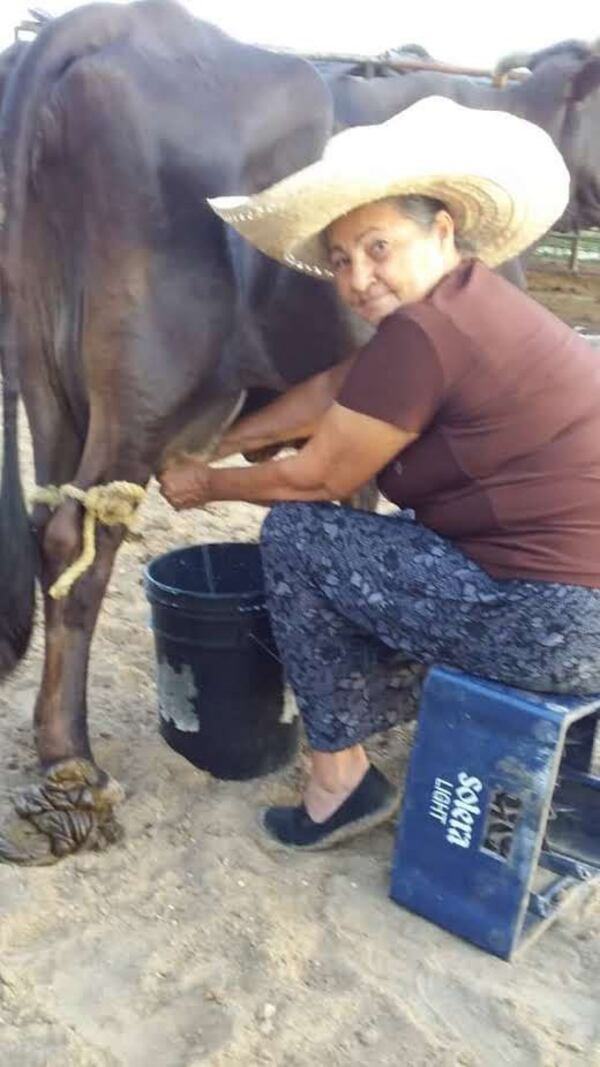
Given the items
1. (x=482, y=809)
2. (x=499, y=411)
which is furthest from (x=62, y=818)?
(x=499, y=411)

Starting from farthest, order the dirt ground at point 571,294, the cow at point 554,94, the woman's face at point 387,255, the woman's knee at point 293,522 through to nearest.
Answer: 1. the dirt ground at point 571,294
2. the cow at point 554,94
3. the woman's knee at point 293,522
4. the woman's face at point 387,255

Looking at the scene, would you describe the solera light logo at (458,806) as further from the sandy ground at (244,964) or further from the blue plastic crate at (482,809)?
the sandy ground at (244,964)

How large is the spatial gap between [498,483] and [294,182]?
72 cm

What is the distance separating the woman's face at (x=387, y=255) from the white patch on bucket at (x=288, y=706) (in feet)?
3.39

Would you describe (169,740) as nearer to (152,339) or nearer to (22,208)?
(152,339)

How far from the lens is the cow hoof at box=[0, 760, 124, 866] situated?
2.63 meters

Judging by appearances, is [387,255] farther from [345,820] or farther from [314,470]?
[345,820]

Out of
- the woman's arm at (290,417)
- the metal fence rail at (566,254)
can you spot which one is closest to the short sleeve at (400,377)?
the woman's arm at (290,417)

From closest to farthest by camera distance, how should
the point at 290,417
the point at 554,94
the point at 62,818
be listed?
the point at 62,818 → the point at 290,417 → the point at 554,94

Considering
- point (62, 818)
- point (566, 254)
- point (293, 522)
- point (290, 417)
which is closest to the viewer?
point (293, 522)

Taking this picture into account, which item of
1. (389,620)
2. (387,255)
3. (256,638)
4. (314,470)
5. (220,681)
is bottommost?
(220,681)

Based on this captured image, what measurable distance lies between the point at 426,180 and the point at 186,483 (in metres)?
0.87

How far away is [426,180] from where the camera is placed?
2301 mm

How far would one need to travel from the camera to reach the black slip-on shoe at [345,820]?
106 inches
